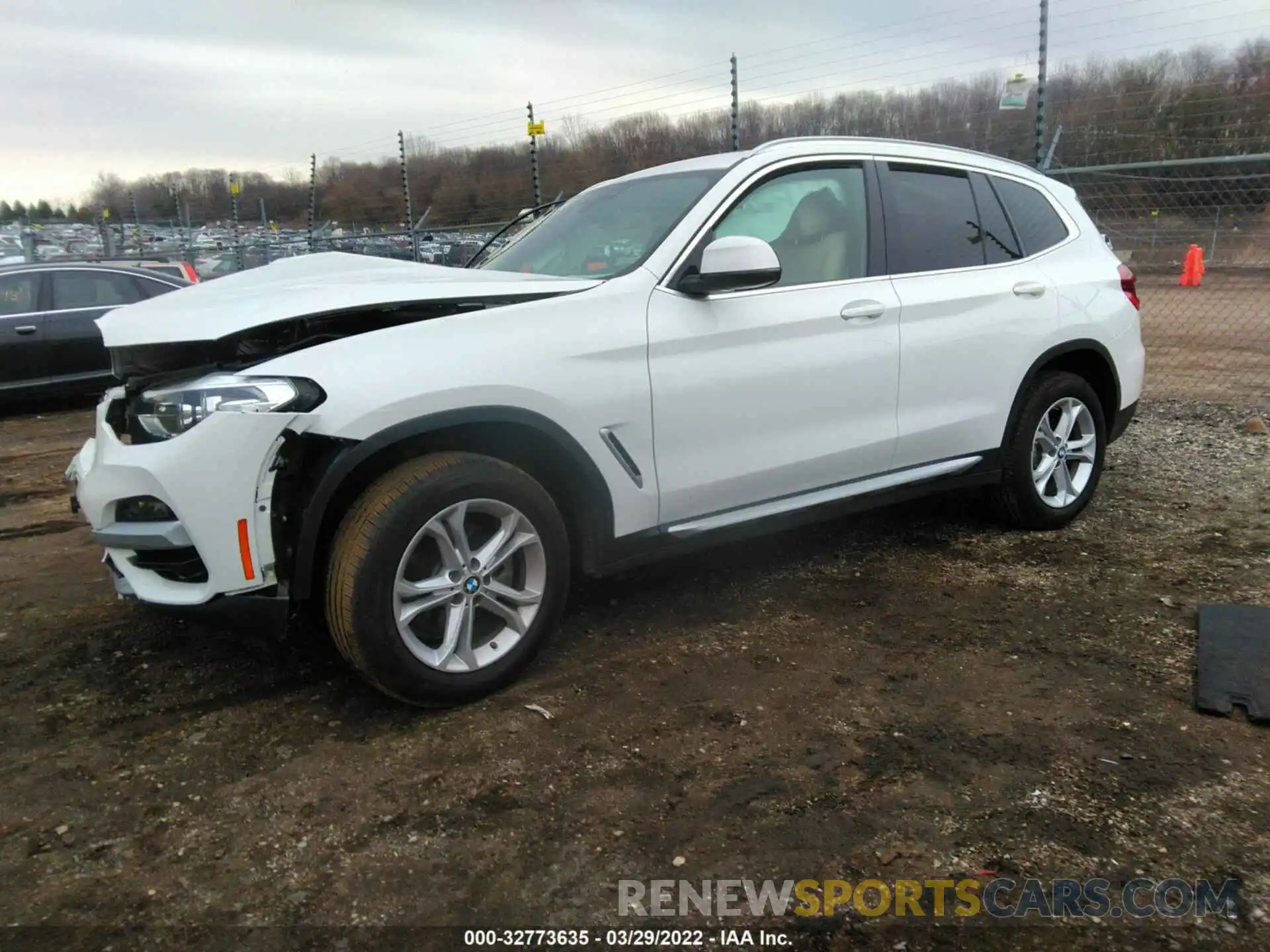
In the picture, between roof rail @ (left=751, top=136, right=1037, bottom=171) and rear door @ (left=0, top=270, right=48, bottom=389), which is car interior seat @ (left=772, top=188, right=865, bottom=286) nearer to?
roof rail @ (left=751, top=136, right=1037, bottom=171)

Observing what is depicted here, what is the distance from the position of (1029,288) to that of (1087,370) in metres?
0.70

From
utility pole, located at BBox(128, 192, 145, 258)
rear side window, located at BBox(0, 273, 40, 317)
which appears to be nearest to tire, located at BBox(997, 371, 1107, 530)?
rear side window, located at BBox(0, 273, 40, 317)

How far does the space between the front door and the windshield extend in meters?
0.20

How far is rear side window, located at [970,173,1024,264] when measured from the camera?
437cm

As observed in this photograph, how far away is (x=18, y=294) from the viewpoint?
8328 mm

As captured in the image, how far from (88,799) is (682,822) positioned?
1.60 m

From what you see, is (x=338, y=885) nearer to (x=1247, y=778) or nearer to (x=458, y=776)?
(x=458, y=776)

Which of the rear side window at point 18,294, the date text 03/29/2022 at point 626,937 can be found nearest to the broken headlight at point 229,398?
the date text 03/29/2022 at point 626,937

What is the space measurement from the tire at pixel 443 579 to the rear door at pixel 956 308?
174 centimetres

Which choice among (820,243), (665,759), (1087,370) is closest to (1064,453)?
(1087,370)

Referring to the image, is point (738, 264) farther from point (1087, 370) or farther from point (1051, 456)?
point (1087, 370)

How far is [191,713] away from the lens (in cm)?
301

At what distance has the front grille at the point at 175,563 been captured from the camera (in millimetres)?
2670

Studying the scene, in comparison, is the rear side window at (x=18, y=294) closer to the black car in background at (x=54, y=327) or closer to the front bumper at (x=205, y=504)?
the black car in background at (x=54, y=327)
